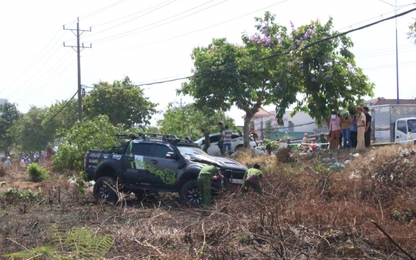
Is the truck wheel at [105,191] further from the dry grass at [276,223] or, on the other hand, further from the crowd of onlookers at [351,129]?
the crowd of onlookers at [351,129]

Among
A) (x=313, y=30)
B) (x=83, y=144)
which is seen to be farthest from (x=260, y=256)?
(x=83, y=144)

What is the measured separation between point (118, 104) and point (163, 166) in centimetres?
2769

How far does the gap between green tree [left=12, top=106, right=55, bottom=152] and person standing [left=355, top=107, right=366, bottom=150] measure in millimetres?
40977

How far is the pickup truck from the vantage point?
45.3ft

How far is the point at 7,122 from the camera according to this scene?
64.2 metres

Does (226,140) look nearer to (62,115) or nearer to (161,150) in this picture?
(161,150)

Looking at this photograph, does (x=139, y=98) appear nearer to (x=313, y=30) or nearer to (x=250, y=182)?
(x=313, y=30)

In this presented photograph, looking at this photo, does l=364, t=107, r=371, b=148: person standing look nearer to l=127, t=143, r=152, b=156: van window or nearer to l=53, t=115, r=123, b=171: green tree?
l=127, t=143, r=152, b=156: van window

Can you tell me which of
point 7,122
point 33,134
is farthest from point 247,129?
point 7,122

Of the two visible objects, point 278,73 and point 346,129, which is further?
point 278,73

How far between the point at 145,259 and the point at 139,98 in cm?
3598

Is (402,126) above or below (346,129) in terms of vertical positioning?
above

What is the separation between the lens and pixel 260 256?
25.4 ft

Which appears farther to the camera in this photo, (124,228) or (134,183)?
(134,183)
